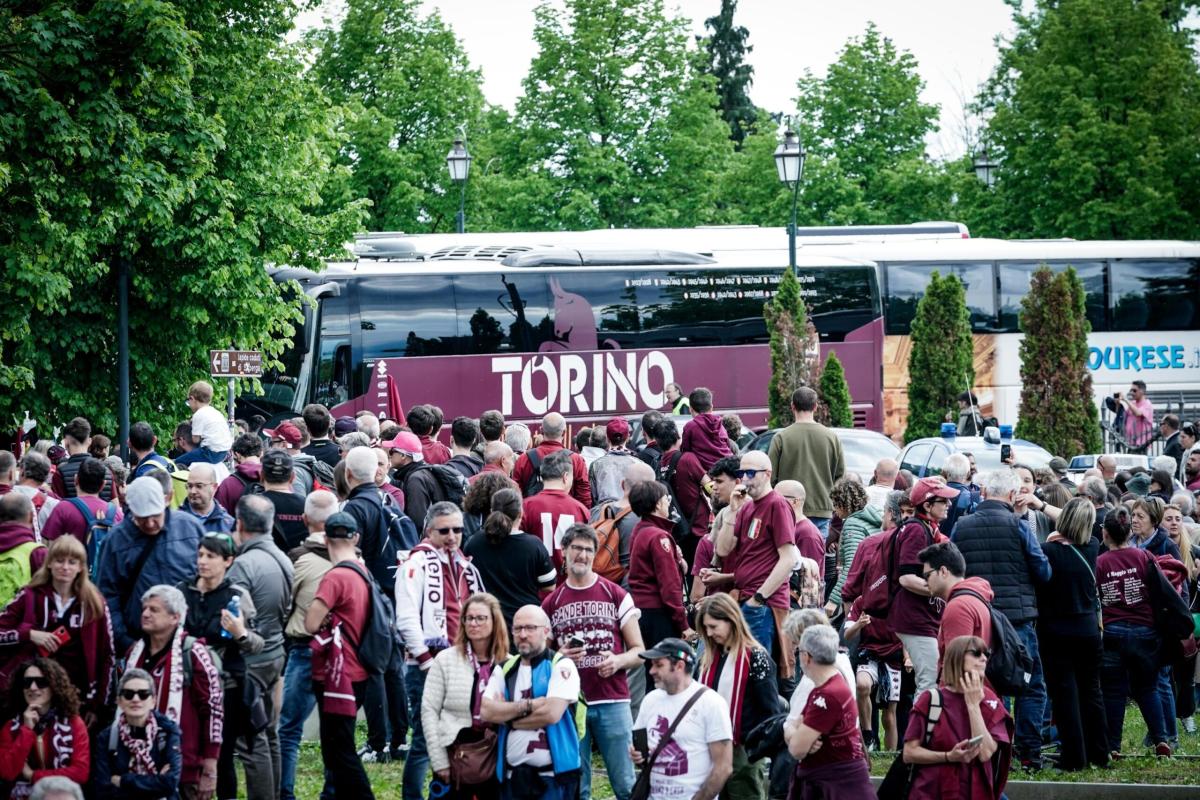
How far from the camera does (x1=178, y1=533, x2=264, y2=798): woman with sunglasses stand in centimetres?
924

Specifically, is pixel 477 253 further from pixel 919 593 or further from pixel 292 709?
pixel 292 709

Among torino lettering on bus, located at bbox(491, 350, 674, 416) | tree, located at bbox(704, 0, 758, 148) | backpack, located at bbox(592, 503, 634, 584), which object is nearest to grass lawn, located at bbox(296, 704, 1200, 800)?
backpack, located at bbox(592, 503, 634, 584)

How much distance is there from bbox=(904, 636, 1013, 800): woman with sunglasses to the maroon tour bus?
19875 mm

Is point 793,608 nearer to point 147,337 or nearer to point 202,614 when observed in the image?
point 202,614

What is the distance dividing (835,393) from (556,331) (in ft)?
17.6

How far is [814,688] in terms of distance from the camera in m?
8.46

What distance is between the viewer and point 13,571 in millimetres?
10156

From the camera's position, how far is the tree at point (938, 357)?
3192 cm

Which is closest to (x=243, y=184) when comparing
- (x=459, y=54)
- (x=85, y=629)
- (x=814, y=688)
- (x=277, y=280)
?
(x=277, y=280)

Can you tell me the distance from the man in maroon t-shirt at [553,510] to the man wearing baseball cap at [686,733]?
3001 millimetres

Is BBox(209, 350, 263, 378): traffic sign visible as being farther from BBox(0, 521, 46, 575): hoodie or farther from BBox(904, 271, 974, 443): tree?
BBox(904, 271, 974, 443): tree

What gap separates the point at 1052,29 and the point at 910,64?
590 cm

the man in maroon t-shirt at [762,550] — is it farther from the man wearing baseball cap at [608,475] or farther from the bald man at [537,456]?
the bald man at [537,456]

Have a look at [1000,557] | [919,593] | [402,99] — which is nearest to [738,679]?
[919,593]
